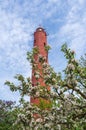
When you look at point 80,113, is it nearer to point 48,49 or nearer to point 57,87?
point 57,87

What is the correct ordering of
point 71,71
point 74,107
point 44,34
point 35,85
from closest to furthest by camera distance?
point 71,71 < point 74,107 < point 35,85 < point 44,34

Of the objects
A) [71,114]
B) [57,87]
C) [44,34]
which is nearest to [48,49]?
[57,87]

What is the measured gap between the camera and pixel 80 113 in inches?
439

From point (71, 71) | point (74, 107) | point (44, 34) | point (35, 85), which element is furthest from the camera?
point (44, 34)

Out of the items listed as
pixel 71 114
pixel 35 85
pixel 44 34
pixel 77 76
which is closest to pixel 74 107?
pixel 71 114

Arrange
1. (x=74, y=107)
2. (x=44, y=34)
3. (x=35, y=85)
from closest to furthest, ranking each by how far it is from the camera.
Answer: (x=74, y=107) → (x=35, y=85) → (x=44, y=34)

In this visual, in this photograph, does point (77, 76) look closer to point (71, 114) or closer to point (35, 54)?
point (71, 114)

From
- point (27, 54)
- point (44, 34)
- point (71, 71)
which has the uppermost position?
point (44, 34)

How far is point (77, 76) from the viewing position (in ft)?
36.9

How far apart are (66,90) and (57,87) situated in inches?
12.5

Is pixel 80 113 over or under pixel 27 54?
under

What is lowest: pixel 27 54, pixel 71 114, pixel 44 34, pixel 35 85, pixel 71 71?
pixel 71 114

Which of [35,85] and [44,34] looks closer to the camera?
[35,85]

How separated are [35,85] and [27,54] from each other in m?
1.25
